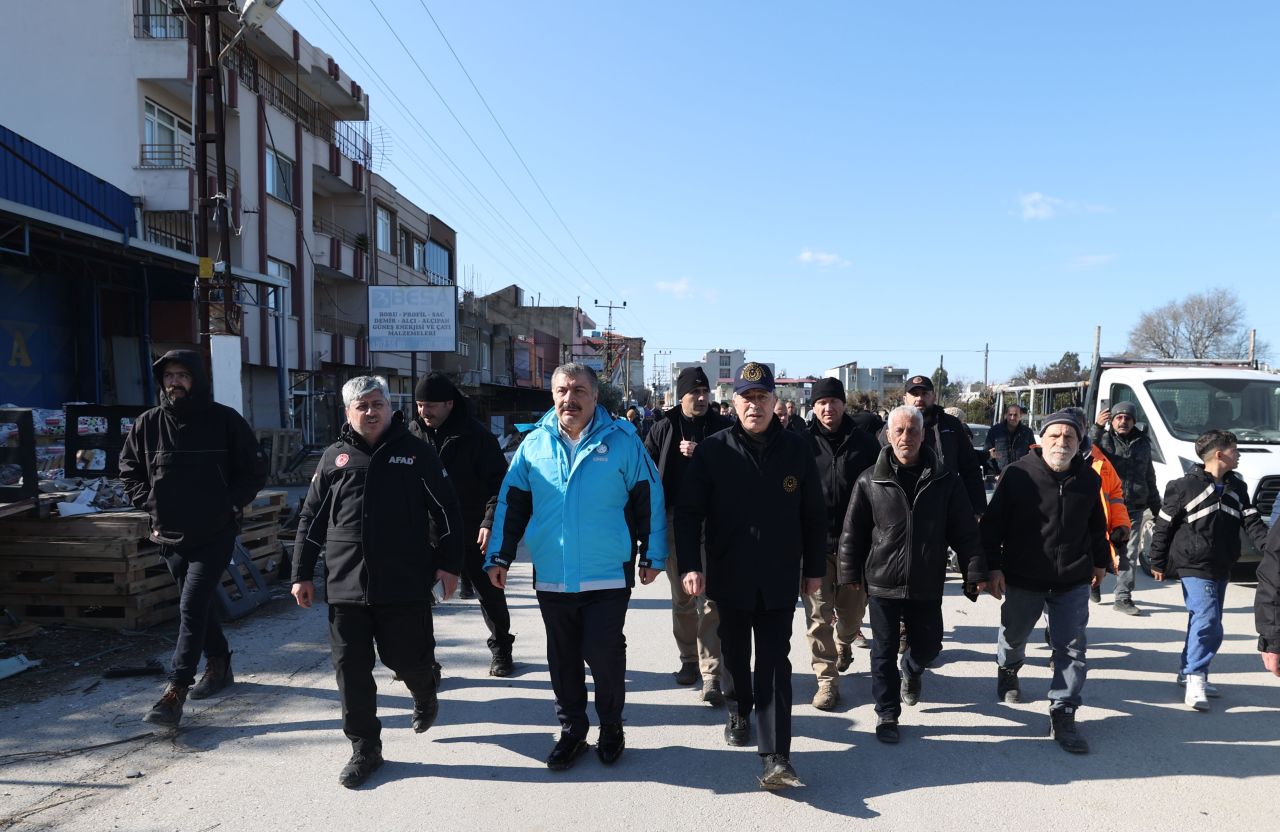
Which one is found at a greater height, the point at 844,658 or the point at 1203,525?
the point at 1203,525

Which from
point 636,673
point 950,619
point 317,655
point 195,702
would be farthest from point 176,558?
point 950,619

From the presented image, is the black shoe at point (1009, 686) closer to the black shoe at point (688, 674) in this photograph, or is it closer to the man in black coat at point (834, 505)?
the man in black coat at point (834, 505)

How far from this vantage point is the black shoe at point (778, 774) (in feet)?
11.3

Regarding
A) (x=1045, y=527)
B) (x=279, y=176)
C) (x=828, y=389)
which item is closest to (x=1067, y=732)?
(x=1045, y=527)

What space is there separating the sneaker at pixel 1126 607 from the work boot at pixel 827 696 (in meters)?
3.71

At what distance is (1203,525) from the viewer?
4.60m

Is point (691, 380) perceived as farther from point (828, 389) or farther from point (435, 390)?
point (435, 390)

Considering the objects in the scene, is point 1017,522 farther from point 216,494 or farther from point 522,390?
point 522,390

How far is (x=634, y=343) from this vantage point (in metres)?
88.8

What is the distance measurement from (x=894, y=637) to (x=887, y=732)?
0.49 m

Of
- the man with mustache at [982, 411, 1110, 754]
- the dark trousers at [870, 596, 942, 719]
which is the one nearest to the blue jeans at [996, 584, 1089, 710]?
the man with mustache at [982, 411, 1110, 754]

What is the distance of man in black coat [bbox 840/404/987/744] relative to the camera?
405 cm

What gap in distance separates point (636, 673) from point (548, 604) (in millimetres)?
1615

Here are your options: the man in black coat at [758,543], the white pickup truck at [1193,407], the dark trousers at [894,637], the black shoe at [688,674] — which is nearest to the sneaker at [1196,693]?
the dark trousers at [894,637]
